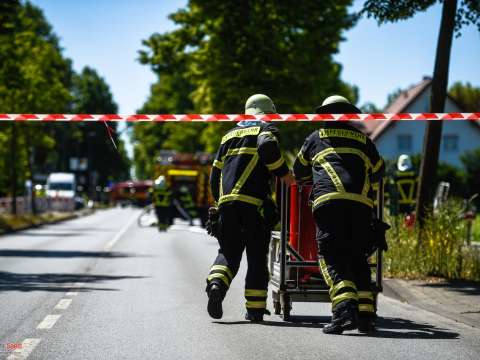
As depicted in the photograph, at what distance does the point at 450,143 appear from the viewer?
253 feet

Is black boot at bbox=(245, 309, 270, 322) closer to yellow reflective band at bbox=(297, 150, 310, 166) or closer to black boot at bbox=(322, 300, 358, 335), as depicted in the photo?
black boot at bbox=(322, 300, 358, 335)

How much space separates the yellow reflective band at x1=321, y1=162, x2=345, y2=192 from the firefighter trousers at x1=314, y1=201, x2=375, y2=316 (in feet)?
0.42

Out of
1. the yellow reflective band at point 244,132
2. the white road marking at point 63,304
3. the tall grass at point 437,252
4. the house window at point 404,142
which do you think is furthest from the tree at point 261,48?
the house window at point 404,142

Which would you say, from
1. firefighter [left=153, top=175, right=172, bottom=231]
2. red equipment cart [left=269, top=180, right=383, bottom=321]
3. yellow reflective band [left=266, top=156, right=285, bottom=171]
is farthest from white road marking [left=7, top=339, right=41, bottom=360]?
firefighter [left=153, top=175, right=172, bottom=231]

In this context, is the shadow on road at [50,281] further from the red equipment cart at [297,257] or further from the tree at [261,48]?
the tree at [261,48]

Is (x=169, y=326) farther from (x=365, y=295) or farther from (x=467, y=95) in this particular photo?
(x=467, y=95)

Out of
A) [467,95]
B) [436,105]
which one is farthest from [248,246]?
[467,95]

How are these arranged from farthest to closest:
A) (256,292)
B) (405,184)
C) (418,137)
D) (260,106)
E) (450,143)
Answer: (418,137)
(450,143)
(405,184)
(260,106)
(256,292)

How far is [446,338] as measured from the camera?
25.8 feet

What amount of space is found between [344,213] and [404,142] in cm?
6982

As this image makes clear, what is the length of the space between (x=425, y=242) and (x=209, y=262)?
17.4 ft

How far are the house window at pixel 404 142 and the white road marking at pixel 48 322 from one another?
68.9m

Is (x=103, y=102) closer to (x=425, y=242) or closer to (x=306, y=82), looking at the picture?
(x=306, y=82)

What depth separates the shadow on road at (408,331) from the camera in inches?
315
